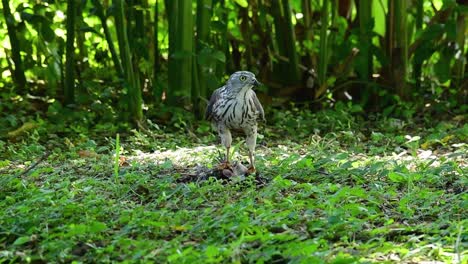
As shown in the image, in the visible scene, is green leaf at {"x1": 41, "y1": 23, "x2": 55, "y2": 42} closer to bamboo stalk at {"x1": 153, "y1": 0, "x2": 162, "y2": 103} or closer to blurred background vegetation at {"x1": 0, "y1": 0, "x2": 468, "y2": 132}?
blurred background vegetation at {"x1": 0, "y1": 0, "x2": 468, "y2": 132}

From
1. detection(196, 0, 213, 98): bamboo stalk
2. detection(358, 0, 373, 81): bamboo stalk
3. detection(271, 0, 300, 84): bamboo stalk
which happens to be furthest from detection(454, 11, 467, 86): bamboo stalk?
detection(196, 0, 213, 98): bamboo stalk

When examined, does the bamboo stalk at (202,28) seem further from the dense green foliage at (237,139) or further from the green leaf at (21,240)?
the green leaf at (21,240)

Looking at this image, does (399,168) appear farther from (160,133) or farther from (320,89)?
(320,89)

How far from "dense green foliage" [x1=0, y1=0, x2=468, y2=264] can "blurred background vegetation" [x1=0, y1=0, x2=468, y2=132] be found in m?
0.02

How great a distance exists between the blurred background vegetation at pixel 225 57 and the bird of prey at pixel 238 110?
2.27 m

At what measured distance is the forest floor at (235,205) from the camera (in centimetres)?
443

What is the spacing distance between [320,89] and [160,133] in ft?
7.33

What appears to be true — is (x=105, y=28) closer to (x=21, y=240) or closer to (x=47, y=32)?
(x=47, y=32)

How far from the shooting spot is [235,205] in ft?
17.1

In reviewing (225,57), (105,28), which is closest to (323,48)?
(225,57)

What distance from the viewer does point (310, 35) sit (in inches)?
415

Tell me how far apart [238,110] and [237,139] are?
2075mm

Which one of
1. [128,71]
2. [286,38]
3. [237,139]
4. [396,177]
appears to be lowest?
[237,139]

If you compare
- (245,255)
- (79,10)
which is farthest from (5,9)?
(245,255)
